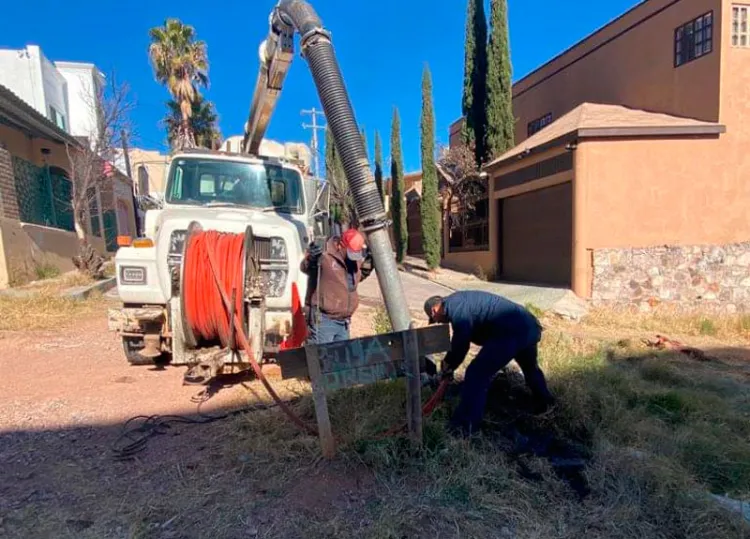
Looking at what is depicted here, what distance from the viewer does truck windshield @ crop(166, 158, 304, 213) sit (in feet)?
18.3

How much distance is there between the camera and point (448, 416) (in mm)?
3607

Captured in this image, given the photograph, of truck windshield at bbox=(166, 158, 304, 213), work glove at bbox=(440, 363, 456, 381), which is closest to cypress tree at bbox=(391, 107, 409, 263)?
truck windshield at bbox=(166, 158, 304, 213)

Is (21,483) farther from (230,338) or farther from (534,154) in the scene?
(534,154)

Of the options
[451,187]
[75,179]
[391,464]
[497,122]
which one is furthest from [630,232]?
[75,179]

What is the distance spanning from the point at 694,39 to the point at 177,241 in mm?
14229

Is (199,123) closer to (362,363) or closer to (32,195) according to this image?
(32,195)

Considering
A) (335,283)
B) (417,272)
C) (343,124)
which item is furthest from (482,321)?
(417,272)

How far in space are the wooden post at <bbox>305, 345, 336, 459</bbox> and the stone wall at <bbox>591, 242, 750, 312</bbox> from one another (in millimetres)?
10322

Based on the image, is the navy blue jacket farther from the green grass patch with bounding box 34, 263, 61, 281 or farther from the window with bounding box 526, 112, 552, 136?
the window with bounding box 526, 112, 552, 136

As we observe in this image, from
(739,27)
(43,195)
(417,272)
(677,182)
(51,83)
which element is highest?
(51,83)

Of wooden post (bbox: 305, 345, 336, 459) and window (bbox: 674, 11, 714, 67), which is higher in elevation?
window (bbox: 674, 11, 714, 67)

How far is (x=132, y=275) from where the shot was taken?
14.7 ft

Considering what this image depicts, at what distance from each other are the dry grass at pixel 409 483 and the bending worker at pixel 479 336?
0.28 m

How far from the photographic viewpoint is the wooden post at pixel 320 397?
295 cm
